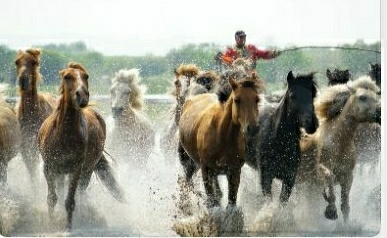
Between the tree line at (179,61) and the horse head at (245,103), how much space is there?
2.08 feet

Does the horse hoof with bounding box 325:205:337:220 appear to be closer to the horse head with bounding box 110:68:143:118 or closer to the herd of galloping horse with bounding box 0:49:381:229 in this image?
the herd of galloping horse with bounding box 0:49:381:229

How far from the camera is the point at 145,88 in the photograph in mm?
10977

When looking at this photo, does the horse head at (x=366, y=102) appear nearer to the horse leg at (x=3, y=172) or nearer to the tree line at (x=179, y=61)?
the tree line at (x=179, y=61)

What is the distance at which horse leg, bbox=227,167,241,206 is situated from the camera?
34.1ft

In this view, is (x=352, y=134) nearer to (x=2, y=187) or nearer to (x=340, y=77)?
(x=340, y=77)

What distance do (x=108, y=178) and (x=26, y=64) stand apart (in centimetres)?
133

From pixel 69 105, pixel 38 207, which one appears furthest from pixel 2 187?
pixel 69 105

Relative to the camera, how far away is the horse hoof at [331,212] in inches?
423

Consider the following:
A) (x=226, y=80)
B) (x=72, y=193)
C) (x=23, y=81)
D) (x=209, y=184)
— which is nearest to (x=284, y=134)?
(x=226, y=80)

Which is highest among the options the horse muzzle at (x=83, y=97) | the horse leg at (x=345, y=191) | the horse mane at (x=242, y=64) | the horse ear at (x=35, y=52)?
the horse ear at (x=35, y=52)

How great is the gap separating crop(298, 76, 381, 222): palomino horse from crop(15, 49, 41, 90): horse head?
2.63 m

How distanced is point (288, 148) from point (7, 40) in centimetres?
285

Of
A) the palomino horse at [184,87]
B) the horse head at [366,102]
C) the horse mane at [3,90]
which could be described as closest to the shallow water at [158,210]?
the palomino horse at [184,87]

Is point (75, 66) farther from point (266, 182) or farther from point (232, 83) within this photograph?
point (266, 182)
